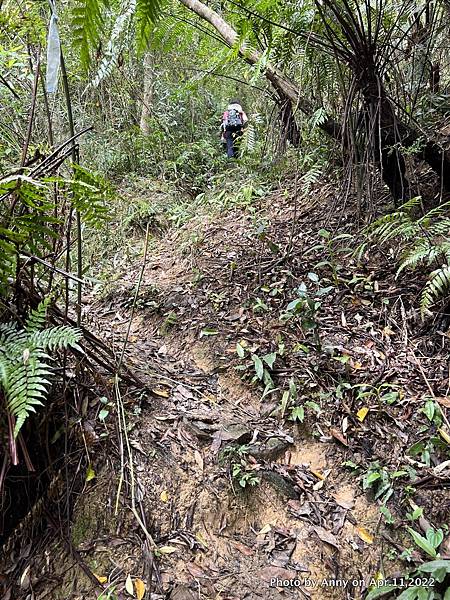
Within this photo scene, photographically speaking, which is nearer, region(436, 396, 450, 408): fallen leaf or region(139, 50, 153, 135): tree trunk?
region(436, 396, 450, 408): fallen leaf

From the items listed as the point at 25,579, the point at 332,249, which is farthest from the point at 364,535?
the point at 332,249

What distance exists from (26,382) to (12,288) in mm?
442

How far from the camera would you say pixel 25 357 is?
1.42 meters

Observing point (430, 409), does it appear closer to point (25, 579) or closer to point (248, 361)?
point (248, 361)

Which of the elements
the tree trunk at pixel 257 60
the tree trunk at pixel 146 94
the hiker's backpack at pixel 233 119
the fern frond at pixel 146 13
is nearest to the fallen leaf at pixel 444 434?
the fern frond at pixel 146 13

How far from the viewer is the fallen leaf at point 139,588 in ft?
5.31

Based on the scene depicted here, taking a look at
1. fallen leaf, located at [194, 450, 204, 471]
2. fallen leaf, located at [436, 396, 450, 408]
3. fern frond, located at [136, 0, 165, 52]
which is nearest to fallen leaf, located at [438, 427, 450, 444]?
fallen leaf, located at [436, 396, 450, 408]

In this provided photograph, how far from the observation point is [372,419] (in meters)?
2.24

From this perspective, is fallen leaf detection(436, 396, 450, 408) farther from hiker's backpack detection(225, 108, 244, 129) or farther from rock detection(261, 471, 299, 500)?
hiker's backpack detection(225, 108, 244, 129)

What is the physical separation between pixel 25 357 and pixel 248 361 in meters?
1.47

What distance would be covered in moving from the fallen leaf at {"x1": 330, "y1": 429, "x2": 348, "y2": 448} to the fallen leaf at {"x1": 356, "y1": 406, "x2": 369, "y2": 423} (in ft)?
0.44

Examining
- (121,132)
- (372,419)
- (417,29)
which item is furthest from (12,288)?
(121,132)

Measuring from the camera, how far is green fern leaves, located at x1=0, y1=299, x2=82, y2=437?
133 centimetres

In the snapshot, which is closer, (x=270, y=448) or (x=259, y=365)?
(x=270, y=448)
